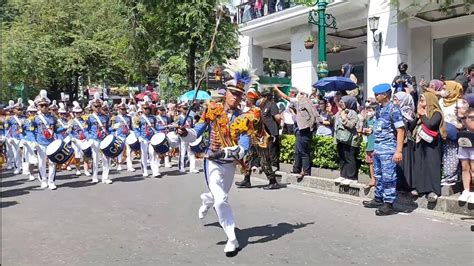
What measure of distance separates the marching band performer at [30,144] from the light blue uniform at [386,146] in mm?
7721

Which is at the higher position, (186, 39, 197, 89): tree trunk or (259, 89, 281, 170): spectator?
(186, 39, 197, 89): tree trunk

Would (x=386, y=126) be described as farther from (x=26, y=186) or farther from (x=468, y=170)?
(x=26, y=186)

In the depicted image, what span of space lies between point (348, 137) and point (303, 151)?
1533 millimetres

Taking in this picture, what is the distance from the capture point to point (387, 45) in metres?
16.0

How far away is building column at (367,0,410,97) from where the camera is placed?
1566 centimetres

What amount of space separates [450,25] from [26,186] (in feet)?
45.7

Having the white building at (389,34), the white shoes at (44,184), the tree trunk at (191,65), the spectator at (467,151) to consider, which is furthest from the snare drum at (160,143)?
the white building at (389,34)

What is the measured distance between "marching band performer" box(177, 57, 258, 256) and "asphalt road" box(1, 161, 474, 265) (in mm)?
623

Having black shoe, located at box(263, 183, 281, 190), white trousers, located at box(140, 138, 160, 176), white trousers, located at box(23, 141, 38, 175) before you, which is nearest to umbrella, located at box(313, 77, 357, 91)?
black shoe, located at box(263, 183, 281, 190)

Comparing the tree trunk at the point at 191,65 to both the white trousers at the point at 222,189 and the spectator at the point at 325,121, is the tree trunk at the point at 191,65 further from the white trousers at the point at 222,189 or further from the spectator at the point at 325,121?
the white trousers at the point at 222,189

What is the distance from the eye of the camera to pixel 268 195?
964 cm

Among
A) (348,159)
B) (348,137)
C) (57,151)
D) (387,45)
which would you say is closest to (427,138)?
(348,137)

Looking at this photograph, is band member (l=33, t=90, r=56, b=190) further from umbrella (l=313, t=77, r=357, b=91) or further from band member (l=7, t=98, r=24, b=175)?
umbrella (l=313, t=77, r=357, b=91)

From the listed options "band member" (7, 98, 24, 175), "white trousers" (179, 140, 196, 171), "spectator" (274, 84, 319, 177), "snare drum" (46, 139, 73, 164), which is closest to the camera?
"spectator" (274, 84, 319, 177)
